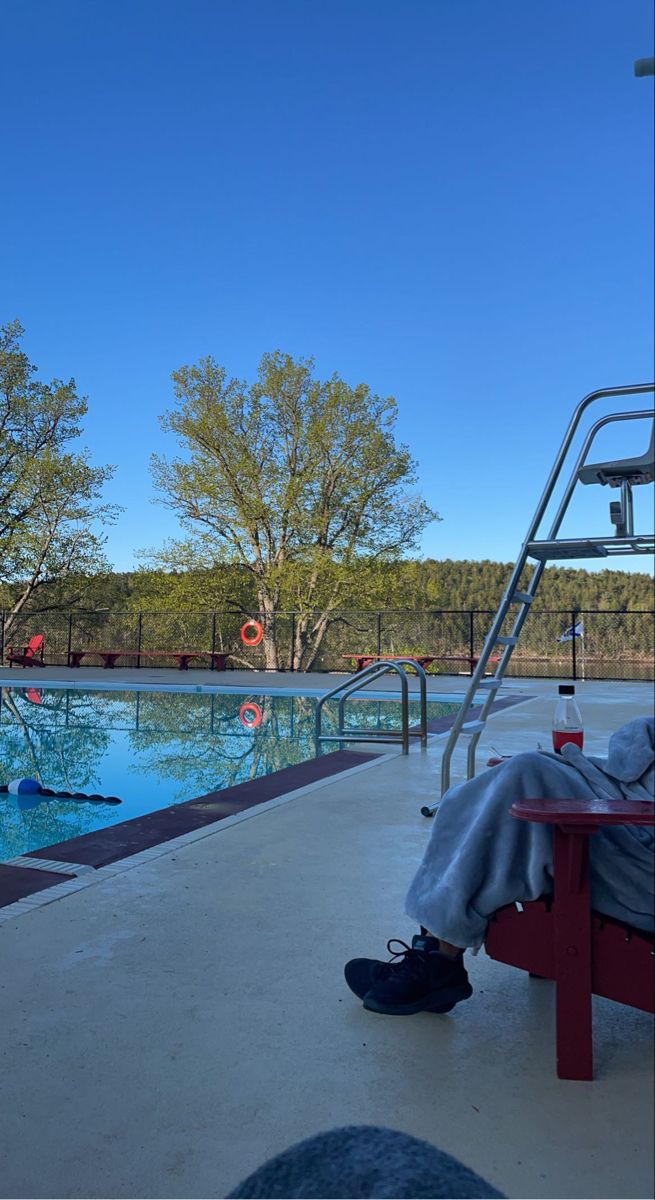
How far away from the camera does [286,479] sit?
692 inches

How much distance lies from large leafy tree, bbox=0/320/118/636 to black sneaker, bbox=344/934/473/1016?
16.7m

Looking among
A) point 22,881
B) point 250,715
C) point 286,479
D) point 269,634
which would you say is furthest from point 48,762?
point 286,479

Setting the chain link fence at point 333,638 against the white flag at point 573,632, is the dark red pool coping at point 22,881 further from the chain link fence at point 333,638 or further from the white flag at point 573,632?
the white flag at point 573,632

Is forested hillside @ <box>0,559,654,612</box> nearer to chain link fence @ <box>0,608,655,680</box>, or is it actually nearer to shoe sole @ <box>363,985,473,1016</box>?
chain link fence @ <box>0,608,655,680</box>

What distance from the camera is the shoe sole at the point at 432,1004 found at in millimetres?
1347

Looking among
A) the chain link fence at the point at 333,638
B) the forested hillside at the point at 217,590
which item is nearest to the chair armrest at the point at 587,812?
the chain link fence at the point at 333,638

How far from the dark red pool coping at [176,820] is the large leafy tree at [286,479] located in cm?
1323

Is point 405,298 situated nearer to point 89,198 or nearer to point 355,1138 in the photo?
point 89,198

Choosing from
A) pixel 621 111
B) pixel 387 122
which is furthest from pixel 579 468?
pixel 387 122

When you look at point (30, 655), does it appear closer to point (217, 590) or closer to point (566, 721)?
point (217, 590)

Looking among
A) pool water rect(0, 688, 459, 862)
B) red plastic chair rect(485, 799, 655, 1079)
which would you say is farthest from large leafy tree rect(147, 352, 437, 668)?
red plastic chair rect(485, 799, 655, 1079)

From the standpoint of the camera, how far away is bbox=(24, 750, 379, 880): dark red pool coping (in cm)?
246

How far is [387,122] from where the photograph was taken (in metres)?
2.41

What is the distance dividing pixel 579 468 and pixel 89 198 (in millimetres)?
11722
